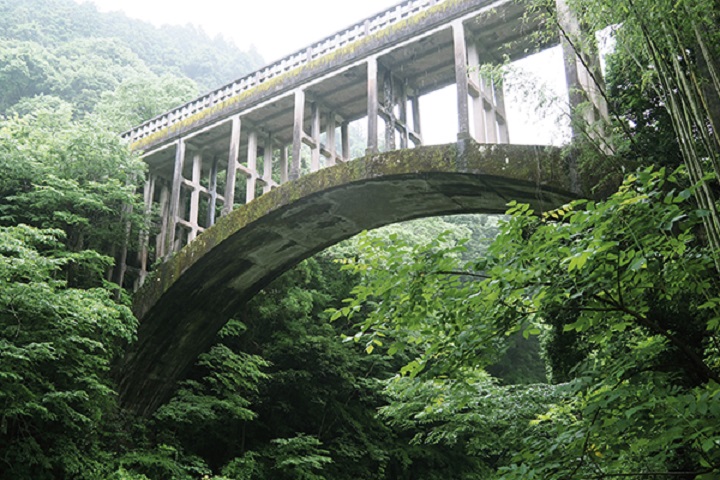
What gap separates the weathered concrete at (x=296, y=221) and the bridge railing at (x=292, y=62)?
93.5 inches

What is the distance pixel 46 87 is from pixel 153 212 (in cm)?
1252

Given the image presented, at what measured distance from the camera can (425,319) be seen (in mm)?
4684

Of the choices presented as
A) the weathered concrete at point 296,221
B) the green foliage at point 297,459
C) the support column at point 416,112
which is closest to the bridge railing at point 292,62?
the support column at point 416,112

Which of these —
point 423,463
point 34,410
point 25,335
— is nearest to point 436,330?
point 25,335

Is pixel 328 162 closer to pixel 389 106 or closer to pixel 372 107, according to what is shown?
pixel 389 106

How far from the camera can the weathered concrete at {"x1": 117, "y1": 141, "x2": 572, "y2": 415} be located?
316 inches

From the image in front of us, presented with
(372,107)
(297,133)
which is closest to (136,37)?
(297,133)

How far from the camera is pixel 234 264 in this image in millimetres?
11508

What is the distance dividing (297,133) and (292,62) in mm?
1588

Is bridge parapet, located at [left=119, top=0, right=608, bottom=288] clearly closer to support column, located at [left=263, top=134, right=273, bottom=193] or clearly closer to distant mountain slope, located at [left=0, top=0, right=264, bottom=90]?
support column, located at [left=263, top=134, right=273, bottom=193]

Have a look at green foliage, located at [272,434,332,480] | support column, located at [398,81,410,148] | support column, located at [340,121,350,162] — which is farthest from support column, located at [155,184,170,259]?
support column, located at [398,81,410,148]

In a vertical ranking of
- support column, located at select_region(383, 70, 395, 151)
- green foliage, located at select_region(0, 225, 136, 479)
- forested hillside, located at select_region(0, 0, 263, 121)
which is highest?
forested hillside, located at select_region(0, 0, 263, 121)

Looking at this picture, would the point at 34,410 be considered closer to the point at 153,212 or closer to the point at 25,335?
the point at 25,335

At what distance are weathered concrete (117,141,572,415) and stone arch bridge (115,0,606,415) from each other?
25mm
